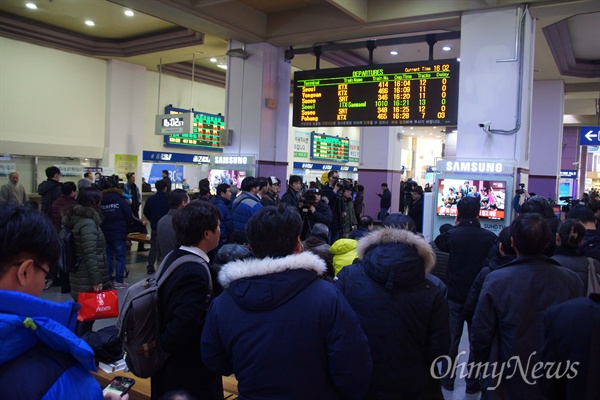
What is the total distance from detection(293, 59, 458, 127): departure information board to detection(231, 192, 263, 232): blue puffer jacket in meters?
2.69

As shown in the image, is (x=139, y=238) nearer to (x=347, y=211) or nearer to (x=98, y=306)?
(x=347, y=211)

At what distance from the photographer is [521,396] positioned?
7.79 feet

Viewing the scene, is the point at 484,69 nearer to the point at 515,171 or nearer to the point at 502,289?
the point at 515,171

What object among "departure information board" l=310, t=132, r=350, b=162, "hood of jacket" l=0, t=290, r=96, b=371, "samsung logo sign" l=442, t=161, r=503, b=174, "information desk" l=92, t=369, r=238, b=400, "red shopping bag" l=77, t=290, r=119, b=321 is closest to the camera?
"hood of jacket" l=0, t=290, r=96, b=371

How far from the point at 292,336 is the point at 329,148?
2019cm

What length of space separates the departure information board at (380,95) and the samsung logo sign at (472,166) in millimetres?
736

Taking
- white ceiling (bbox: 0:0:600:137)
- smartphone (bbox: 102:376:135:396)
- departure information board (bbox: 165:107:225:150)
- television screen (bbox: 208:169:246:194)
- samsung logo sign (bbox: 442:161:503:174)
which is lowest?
smartphone (bbox: 102:376:135:396)

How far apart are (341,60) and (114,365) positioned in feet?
29.8

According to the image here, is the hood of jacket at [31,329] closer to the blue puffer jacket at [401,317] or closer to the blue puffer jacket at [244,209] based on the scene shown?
the blue puffer jacket at [401,317]

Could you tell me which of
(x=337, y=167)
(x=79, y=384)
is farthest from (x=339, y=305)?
(x=337, y=167)

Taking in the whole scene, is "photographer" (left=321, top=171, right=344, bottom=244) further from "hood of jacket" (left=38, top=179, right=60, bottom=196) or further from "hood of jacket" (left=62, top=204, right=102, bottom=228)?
"hood of jacket" (left=62, top=204, right=102, bottom=228)

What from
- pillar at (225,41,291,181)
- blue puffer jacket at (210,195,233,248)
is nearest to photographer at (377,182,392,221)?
pillar at (225,41,291,181)

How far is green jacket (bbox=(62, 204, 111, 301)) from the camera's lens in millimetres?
4156

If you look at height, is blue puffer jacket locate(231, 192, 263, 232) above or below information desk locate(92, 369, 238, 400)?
above
